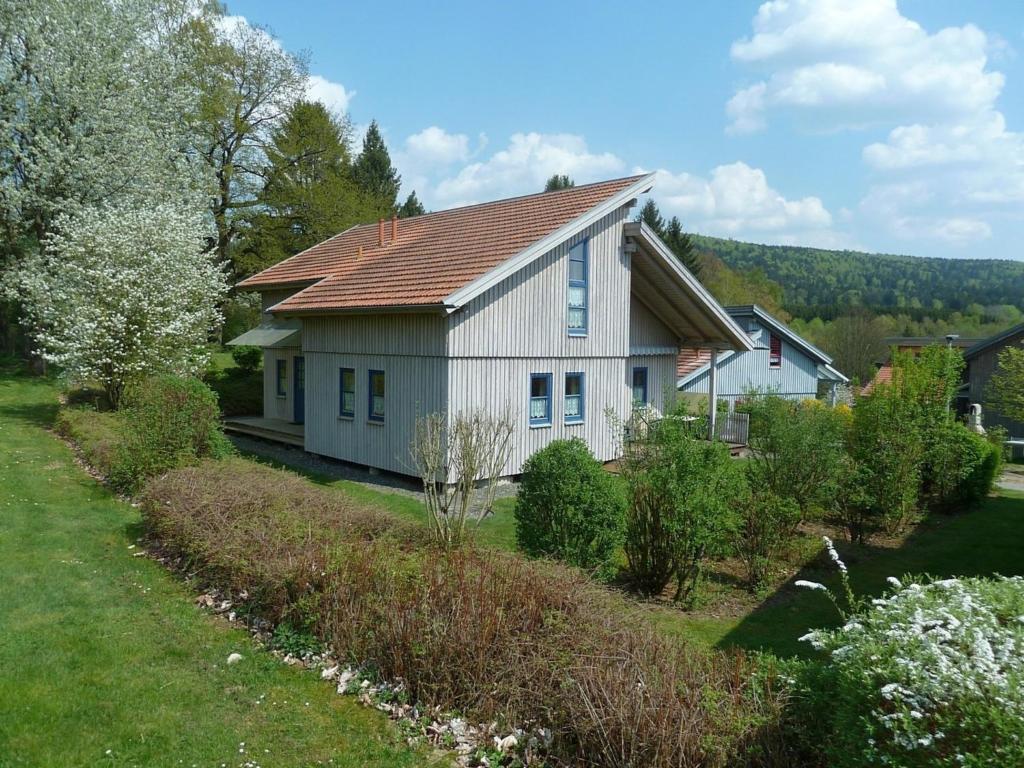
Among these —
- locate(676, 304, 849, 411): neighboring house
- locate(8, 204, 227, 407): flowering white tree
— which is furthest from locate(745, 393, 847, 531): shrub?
locate(8, 204, 227, 407): flowering white tree

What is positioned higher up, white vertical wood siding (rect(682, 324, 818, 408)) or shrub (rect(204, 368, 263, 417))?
white vertical wood siding (rect(682, 324, 818, 408))

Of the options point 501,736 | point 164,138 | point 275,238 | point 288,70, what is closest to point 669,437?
point 501,736

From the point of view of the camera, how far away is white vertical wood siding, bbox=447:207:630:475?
15477 millimetres

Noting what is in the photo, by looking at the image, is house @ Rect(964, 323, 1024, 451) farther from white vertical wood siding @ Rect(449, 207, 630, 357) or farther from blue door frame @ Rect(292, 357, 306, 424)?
blue door frame @ Rect(292, 357, 306, 424)

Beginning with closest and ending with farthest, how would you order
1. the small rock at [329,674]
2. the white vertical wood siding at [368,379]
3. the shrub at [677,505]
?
1. the small rock at [329,674]
2. the shrub at [677,505]
3. the white vertical wood siding at [368,379]

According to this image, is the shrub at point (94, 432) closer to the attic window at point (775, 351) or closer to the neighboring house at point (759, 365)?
the neighboring house at point (759, 365)

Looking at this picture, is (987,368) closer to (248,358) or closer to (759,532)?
(759,532)

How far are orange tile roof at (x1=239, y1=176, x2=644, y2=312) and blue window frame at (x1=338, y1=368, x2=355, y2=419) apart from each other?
5.45 ft

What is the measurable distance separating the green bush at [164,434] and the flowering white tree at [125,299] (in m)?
7.35

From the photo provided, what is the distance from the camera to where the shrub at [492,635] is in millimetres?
4664

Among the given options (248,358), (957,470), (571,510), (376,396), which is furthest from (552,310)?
(248,358)

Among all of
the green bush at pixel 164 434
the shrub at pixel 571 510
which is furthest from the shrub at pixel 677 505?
the green bush at pixel 164 434

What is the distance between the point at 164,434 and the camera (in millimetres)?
12766

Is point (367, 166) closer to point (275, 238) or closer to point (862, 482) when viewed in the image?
point (275, 238)
